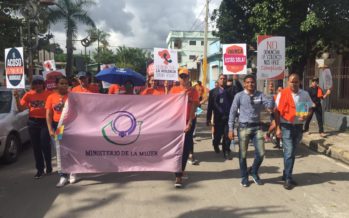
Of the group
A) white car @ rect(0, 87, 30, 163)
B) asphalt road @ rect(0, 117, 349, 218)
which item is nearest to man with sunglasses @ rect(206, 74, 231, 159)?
asphalt road @ rect(0, 117, 349, 218)

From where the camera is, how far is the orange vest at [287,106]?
6344 millimetres

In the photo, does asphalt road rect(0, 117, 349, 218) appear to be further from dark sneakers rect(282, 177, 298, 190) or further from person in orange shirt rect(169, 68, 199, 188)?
person in orange shirt rect(169, 68, 199, 188)

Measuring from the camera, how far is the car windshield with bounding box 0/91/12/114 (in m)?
8.72

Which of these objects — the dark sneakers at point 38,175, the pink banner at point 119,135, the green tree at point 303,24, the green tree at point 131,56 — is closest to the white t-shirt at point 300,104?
the pink banner at point 119,135

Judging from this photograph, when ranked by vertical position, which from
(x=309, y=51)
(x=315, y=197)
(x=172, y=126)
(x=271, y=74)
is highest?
(x=309, y=51)

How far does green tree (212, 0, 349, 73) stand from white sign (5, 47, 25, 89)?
842 cm

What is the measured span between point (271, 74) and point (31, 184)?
6141 millimetres

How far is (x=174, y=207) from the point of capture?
17.6 feet

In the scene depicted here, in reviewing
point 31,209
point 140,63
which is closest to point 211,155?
point 31,209

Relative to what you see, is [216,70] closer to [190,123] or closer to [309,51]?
[309,51]

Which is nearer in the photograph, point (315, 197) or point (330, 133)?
point (315, 197)

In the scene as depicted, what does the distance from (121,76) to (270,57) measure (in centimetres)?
367

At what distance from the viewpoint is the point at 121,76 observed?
29.8 ft

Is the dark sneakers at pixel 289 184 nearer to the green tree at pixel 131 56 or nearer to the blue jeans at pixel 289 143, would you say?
the blue jeans at pixel 289 143
